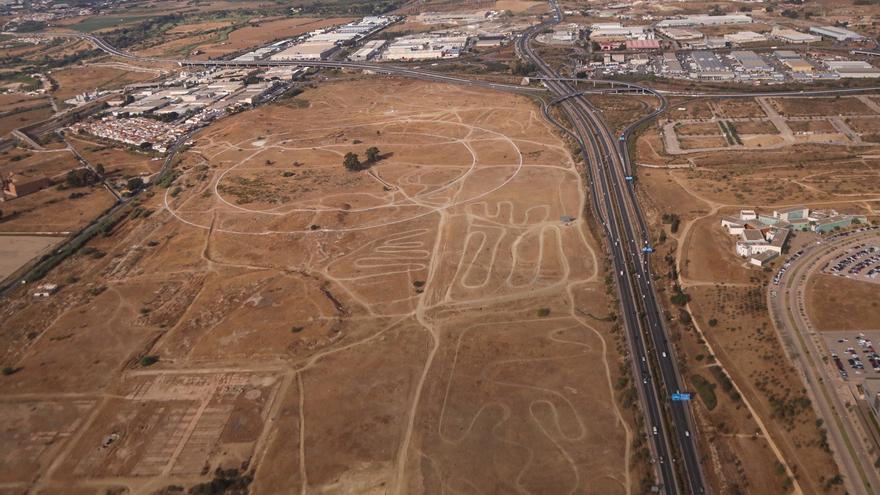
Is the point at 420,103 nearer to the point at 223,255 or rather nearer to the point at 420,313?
the point at 223,255

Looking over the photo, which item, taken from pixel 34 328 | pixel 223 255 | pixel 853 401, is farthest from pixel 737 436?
pixel 34 328

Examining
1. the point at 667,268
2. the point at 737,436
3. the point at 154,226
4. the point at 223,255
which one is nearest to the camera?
the point at 737,436

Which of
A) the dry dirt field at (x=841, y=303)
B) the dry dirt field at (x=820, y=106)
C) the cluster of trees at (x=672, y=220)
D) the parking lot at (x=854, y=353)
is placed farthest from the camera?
the dry dirt field at (x=820, y=106)

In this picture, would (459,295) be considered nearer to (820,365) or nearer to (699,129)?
(820,365)

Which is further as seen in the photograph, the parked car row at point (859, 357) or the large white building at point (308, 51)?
the large white building at point (308, 51)

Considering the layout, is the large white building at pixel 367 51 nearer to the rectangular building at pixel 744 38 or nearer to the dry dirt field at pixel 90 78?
the dry dirt field at pixel 90 78

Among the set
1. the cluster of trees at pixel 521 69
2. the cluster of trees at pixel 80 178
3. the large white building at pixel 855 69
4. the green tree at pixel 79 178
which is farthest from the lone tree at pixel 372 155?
the large white building at pixel 855 69
